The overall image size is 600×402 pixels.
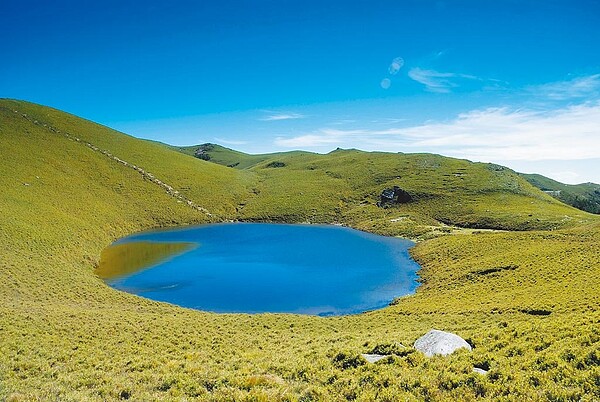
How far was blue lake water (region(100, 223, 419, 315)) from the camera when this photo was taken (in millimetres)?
39406

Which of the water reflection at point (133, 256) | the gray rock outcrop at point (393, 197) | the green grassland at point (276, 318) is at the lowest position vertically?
the water reflection at point (133, 256)

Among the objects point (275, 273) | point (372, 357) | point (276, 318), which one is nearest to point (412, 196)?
point (275, 273)

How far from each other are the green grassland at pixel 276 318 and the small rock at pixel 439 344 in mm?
712

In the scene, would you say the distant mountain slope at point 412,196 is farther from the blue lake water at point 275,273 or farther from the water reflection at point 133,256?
the water reflection at point 133,256

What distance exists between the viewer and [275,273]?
168 ft

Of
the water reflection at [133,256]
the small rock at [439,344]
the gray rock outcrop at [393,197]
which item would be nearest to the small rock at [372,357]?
the small rock at [439,344]

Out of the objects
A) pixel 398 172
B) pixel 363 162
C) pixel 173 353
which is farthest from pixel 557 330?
pixel 363 162

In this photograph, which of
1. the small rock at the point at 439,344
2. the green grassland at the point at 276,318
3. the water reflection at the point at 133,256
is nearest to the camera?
the green grassland at the point at 276,318

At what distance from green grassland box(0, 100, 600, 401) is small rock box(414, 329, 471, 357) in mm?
712

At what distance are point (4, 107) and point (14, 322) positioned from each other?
13342 centimetres

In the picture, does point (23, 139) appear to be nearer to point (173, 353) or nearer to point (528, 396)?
point (173, 353)

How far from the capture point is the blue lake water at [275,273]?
39.4 meters

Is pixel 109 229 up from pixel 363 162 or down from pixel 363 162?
down

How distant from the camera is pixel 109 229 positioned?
74125 millimetres
